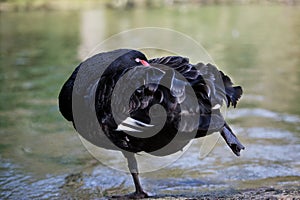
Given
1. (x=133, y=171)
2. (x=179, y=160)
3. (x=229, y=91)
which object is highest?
(x=229, y=91)

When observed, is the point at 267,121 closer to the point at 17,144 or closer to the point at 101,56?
the point at 17,144

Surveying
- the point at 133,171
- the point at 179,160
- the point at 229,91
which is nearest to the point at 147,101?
the point at 229,91

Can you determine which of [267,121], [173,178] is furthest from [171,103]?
[267,121]

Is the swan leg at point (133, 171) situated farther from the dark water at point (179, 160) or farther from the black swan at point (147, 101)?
the dark water at point (179, 160)

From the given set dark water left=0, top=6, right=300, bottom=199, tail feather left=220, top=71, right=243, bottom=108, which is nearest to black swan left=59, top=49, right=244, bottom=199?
tail feather left=220, top=71, right=243, bottom=108

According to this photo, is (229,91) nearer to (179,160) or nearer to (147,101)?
(147,101)

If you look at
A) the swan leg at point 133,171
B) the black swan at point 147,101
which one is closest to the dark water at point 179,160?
the swan leg at point 133,171

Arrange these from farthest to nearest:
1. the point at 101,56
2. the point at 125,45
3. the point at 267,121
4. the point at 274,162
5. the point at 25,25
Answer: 1. the point at 25,25
2. the point at 125,45
3. the point at 267,121
4. the point at 274,162
5. the point at 101,56

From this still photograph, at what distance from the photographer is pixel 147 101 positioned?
9.85ft

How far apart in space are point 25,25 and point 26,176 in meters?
19.0

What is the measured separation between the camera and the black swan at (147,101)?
298cm

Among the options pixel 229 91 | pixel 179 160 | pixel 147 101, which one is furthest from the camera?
pixel 179 160

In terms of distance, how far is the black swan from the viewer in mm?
2982

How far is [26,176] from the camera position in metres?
5.07
